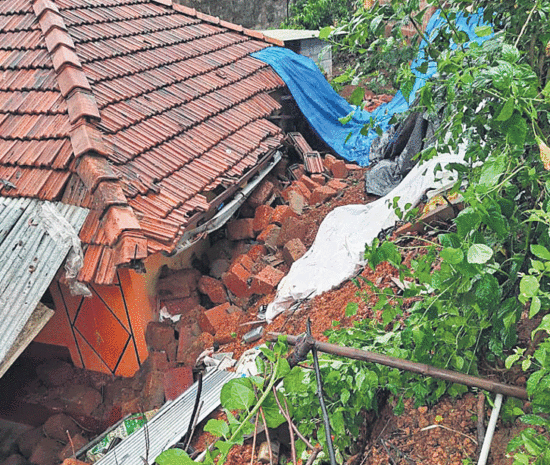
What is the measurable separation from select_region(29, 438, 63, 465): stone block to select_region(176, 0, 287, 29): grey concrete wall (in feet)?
46.6

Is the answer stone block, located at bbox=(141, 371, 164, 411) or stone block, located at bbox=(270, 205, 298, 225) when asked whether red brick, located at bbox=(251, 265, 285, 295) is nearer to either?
stone block, located at bbox=(270, 205, 298, 225)

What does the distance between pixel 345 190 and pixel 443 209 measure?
338 cm

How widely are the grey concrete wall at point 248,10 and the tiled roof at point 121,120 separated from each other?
8560mm

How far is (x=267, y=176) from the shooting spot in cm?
812

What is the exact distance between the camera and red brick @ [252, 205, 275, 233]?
23.0 ft

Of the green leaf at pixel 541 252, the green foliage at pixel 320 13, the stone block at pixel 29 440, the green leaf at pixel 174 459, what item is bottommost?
the stone block at pixel 29 440

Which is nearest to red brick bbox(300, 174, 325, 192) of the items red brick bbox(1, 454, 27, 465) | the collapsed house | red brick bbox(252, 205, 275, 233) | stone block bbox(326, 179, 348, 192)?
stone block bbox(326, 179, 348, 192)

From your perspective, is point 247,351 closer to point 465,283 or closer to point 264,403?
point 264,403

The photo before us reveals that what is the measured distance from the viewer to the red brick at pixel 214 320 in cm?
587

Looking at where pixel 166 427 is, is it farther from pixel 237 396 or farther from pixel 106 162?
pixel 237 396

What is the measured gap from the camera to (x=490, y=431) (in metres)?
2.26

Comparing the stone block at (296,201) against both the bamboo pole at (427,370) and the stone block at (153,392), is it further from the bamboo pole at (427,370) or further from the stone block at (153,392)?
the bamboo pole at (427,370)

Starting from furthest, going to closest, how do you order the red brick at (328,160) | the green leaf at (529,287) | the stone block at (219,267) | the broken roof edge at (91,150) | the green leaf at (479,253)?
the red brick at (328,160), the stone block at (219,267), the broken roof edge at (91,150), the green leaf at (479,253), the green leaf at (529,287)

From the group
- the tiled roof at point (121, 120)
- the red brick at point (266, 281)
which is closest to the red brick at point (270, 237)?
the red brick at point (266, 281)
